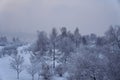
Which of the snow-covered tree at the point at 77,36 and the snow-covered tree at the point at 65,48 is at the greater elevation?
the snow-covered tree at the point at 77,36

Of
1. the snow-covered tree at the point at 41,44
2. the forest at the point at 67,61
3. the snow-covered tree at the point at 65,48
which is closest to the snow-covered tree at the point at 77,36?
the forest at the point at 67,61

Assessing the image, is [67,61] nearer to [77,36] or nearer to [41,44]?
[41,44]

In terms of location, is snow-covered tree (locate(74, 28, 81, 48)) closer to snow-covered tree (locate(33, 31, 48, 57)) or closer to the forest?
the forest

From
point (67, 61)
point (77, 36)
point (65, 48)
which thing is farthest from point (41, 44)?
point (67, 61)

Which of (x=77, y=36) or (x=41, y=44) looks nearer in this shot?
(x=41, y=44)

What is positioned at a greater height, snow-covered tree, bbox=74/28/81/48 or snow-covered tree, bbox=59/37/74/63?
snow-covered tree, bbox=74/28/81/48

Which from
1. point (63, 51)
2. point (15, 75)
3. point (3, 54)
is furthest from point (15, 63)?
point (3, 54)

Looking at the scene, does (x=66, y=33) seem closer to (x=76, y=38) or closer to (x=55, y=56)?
(x=76, y=38)

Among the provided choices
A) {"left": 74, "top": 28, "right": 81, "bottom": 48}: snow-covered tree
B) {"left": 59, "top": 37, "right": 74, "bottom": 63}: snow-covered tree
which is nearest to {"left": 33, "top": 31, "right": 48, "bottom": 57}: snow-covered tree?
{"left": 59, "top": 37, "right": 74, "bottom": 63}: snow-covered tree

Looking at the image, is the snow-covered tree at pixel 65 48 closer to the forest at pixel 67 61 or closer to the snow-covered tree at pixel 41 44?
the forest at pixel 67 61

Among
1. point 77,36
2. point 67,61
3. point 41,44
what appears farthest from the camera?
point 77,36

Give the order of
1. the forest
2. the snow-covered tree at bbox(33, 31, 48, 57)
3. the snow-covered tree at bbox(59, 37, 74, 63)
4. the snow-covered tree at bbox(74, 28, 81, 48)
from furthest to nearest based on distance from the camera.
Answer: the snow-covered tree at bbox(74, 28, 81, 48)
the snow-covered tree at bbox(33, 31, 48, 57)
the snow-covered tree at bbox(59, 37, 74, 63)
the forest

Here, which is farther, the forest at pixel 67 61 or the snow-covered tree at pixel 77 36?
the snow-covered tree at pixel 77 36

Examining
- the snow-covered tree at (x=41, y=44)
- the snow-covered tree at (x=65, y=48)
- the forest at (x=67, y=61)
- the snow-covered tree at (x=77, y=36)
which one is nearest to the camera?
the forest at (x=67, y=61)
